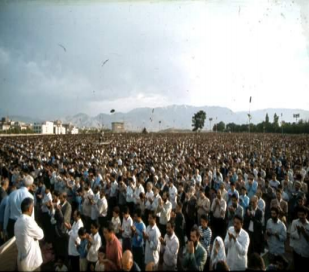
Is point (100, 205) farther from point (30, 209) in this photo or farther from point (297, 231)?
point (297, 231)

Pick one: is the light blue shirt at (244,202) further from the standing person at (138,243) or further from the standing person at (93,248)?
the standing person at (93,248)

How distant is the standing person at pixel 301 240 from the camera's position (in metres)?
4.33

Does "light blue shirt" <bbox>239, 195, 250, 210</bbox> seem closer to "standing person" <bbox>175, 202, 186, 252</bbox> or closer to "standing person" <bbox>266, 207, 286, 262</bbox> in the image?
"standing person" <bbox>266, 207, 286, 262</bbox>

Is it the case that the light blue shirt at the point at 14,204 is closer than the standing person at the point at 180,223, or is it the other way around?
the light blue shirt at the point at 14,204

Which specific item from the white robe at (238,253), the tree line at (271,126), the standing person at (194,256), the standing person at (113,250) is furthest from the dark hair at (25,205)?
the tree line at (271,126)

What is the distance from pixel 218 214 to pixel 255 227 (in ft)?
3.03

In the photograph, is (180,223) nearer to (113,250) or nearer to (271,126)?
(113,250)

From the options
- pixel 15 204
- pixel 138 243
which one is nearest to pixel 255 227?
pixel 138 243

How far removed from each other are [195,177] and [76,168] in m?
5.80

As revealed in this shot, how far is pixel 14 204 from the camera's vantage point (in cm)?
487

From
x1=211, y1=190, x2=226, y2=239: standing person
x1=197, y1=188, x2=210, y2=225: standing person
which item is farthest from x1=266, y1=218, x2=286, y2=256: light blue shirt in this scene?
x1=197, y1=188, x2=210, y2=225: standing person

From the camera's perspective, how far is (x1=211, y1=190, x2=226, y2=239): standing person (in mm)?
6191

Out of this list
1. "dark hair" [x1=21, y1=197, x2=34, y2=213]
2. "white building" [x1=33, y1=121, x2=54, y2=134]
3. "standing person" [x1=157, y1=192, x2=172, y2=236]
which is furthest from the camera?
"white building" [x1=33, y1=121, x2=54, y2=134]

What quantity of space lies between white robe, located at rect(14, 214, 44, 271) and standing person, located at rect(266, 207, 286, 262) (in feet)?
13.4
